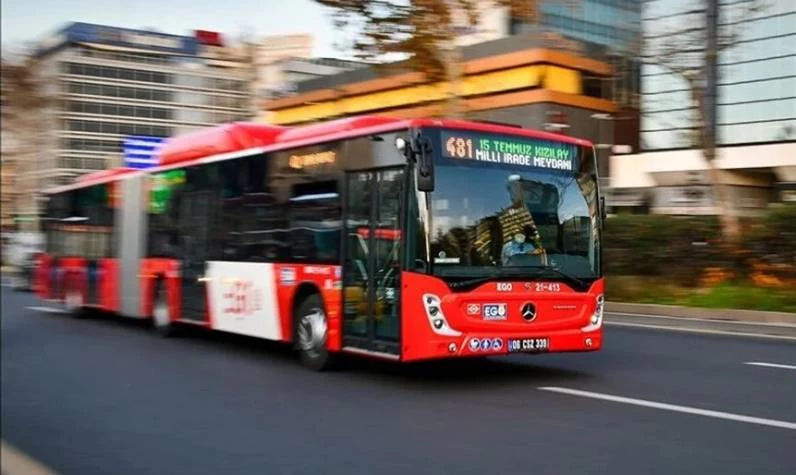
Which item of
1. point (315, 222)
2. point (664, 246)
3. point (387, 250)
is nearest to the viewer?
point (387, 250)

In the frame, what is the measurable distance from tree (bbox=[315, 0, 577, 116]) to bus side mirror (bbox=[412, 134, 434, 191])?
12.5 meters

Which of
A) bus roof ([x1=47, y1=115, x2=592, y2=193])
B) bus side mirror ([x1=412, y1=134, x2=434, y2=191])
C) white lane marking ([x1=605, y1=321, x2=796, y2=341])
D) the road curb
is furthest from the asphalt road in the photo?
the road curb

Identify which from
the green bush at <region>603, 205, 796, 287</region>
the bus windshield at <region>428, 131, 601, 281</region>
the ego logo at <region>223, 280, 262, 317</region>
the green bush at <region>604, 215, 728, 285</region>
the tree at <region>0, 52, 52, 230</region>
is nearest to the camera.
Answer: the bus windshield at <region>428, 131, 601, 281</region>

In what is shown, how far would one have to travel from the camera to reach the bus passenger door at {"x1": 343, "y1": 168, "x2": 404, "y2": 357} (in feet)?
32.3

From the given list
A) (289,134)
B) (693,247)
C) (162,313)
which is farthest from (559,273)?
(693,247)

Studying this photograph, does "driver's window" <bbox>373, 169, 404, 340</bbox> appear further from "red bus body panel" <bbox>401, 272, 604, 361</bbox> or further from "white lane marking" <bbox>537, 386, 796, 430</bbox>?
"white lane marking" <bbox>537, 386, 796, 430</bbox>

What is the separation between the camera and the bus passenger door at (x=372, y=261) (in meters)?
9.84

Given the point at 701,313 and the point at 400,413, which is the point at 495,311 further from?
the point at 701,313

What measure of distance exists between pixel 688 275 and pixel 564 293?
39.2ft

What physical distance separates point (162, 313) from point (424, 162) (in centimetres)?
773

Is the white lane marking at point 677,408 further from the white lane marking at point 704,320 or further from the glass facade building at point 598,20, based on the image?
the glass facade building at point 598,20

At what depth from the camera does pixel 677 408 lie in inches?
340

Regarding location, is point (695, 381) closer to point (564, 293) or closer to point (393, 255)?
point (564, 293)

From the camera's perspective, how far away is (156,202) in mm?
16156
